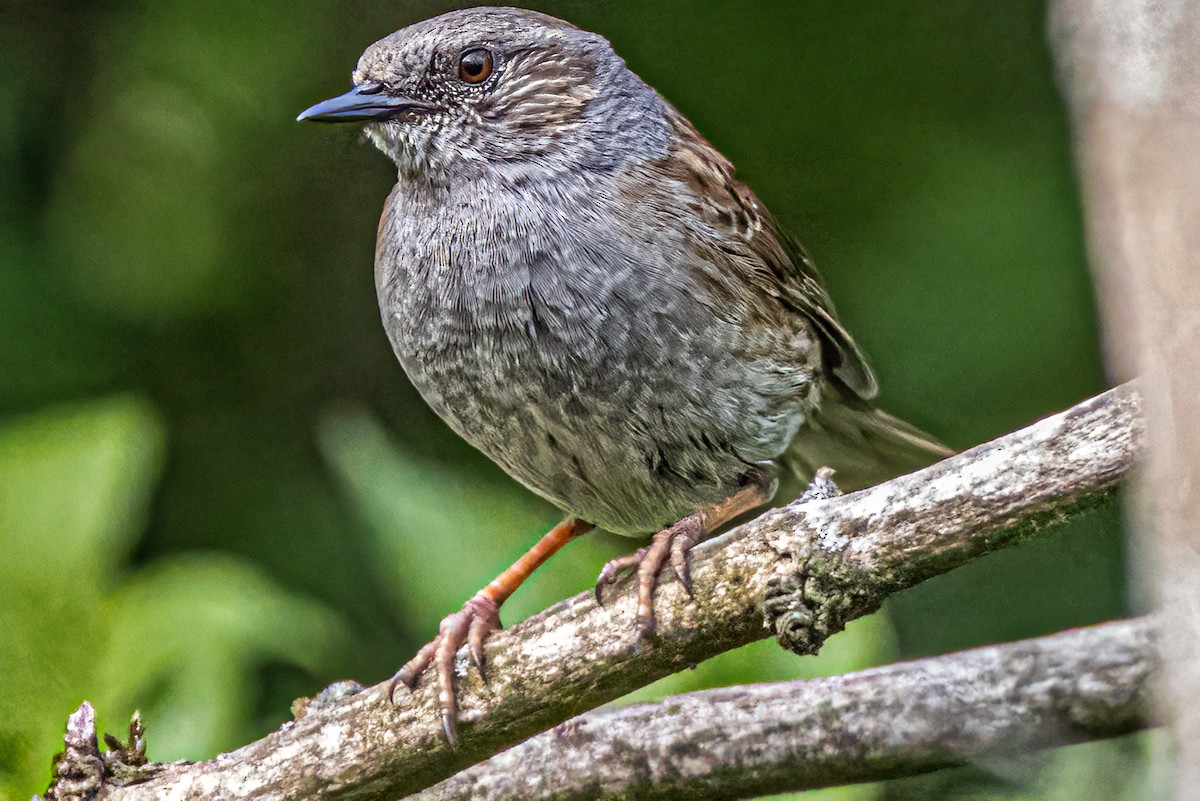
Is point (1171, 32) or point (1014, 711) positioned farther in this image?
point (1014, 711)

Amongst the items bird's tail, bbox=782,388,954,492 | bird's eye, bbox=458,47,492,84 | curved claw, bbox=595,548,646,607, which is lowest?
curved claw, bbox=595,548,646,607

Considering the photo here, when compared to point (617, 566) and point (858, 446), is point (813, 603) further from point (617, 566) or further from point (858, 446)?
point (858, 446)

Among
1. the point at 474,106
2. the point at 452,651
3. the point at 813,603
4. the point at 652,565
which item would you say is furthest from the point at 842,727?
the point at 474,106

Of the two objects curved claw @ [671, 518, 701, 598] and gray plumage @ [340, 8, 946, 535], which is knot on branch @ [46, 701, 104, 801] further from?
curved claw @ [671, 518, 701, 598]

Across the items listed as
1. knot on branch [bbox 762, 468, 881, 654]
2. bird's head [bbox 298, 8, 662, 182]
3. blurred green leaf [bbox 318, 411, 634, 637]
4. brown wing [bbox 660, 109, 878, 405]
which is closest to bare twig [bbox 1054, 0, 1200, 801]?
knot on branch [bbox 762, 468, 881, 654]

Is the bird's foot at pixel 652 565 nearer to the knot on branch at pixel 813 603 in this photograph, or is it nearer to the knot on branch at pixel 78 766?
the knot on branch at pixel 813 603

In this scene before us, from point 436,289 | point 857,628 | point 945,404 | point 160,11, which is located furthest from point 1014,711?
point 160,11

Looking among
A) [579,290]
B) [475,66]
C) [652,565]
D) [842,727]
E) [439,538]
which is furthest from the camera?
[439,538]

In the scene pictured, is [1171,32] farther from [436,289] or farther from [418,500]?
[418,500]
